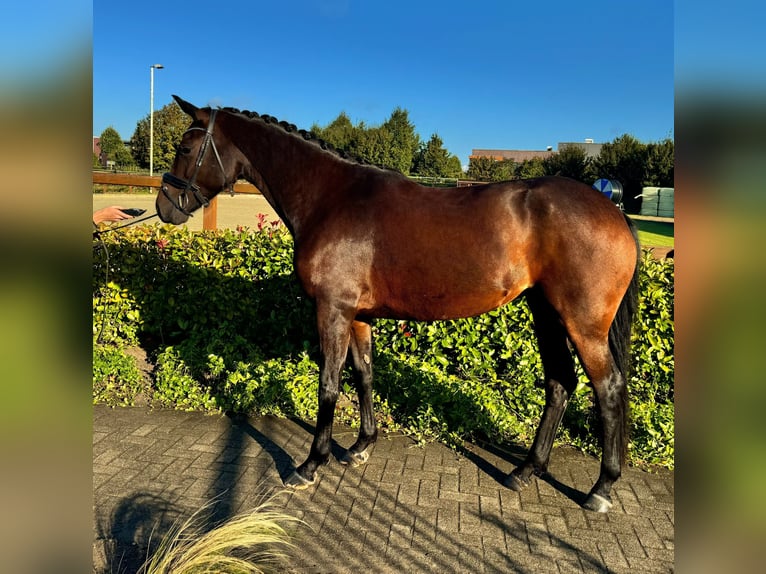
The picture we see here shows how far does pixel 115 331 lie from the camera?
5496 millimetres

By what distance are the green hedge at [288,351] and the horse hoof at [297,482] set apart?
1068 mm

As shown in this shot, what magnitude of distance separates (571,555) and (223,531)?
5.55 ft

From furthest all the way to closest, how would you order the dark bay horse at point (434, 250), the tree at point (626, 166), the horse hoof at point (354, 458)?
the tree at point (626, 166) < the horse hoof at point (354, 458) < the dark bay horse at point (434, 250)

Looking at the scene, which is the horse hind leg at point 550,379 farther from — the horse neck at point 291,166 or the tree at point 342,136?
the tree at point 342,136

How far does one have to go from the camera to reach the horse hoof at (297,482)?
10.7 feet

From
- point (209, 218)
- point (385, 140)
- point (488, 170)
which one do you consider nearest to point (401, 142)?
point (385, 140)

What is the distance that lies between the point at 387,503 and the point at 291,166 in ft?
7.16

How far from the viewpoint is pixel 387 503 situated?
308 centimetres

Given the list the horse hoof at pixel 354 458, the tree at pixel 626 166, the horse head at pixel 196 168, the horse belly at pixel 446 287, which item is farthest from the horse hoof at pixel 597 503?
the tree at pixel 626 166
